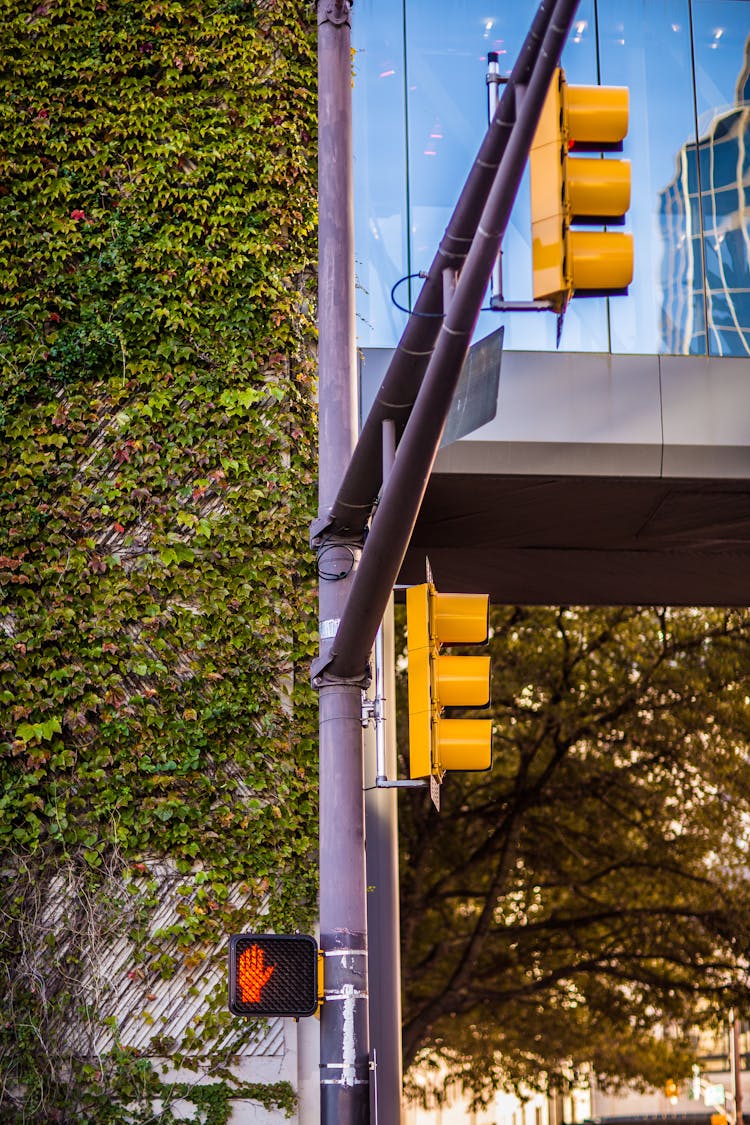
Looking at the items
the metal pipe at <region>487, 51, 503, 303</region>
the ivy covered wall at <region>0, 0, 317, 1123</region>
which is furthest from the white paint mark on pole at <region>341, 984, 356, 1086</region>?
the ivy covered wall at <region>0, 0, 317, 1123</region>

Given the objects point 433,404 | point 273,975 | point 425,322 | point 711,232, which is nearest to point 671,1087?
point 711,232

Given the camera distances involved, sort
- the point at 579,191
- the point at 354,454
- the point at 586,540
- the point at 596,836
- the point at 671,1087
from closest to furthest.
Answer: the point at 579,191
the point at 354,454
the point at 586,540
the point at 596,836
the point at 671,1087

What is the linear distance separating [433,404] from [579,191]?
1032 millimetres

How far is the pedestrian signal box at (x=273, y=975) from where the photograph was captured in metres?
6.14

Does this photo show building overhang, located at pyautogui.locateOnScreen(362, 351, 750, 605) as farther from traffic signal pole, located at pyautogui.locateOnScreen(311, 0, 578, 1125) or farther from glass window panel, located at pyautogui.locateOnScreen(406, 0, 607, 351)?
traffic signal pole, located at pyautogui.locateOnScreen(311, 0, 578, 1125)

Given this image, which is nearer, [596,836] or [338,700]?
[338,700]

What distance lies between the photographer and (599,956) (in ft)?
65.8

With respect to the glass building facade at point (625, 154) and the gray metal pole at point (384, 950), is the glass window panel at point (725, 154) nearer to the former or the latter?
the glass building facade at point (625, 154)

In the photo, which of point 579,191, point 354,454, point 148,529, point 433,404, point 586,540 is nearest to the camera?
point 579,191

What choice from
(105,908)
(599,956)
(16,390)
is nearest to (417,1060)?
(599,956)

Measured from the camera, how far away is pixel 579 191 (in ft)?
15.6

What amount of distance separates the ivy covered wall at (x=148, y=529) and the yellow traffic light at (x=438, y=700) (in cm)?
358

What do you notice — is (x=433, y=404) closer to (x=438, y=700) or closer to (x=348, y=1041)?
(x=438, y=700)

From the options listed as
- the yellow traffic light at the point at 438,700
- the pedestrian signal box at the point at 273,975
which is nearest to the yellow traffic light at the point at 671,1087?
the yellow traffic light at the point at 438,700
